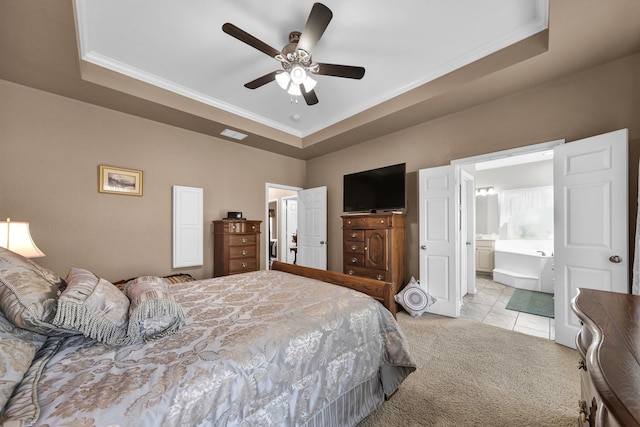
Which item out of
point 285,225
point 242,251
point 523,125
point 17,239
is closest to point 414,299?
point 523,125

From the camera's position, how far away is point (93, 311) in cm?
102

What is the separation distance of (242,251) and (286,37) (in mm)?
2788

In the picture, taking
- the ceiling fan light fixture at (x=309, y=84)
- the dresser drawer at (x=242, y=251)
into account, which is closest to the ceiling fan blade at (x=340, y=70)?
the ceiling fan light fixture at (x=309, y=84)

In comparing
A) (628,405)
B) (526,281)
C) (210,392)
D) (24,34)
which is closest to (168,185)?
(24,34)

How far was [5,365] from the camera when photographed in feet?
2.46

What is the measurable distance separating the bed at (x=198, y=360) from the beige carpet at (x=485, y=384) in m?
0.25

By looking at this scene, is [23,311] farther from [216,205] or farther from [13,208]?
[216,205]

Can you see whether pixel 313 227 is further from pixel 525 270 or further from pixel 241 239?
pixel 525 270

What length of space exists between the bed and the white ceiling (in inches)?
81.7

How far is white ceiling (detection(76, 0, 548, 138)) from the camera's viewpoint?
A: 77.7 inches

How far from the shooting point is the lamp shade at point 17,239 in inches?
74.7

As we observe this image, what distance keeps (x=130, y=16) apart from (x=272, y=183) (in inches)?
120

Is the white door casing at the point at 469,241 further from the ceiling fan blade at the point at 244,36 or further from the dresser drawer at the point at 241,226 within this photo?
the ceiling fan blade at the point at 244,36

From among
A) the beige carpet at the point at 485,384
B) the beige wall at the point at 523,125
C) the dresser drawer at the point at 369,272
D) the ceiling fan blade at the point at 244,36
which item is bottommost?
the beige carpet at the point at 485,384
